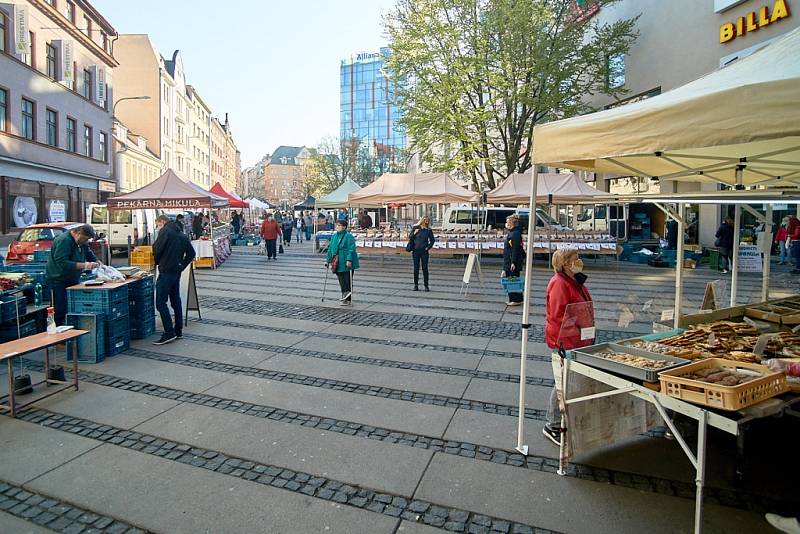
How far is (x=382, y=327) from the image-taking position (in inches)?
346

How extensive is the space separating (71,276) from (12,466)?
3.89 m

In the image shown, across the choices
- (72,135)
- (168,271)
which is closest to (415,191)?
(168,271)

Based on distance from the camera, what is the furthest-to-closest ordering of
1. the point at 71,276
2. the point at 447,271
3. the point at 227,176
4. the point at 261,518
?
the point at 227,176, the point at 447,271, the point at 71,276, the point at 261,518

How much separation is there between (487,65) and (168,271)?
62.8 ft

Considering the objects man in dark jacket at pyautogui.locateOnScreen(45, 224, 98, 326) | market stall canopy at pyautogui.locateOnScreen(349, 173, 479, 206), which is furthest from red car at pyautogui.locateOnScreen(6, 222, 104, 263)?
market stall canopy at pyautogui.locateOnScreen(349, 173, 479, 206)

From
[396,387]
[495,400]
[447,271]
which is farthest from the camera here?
[447,271]

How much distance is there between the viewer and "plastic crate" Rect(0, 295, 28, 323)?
7086 mm

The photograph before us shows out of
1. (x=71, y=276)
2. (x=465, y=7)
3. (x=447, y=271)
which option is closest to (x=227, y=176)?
(x=465, y=7)

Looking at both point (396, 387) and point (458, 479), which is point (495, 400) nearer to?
point (396, 387)

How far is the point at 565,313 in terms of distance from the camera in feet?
13.5

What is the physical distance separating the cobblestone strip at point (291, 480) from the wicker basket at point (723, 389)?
1172 mm

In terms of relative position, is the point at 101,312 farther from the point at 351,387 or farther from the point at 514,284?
the point at 514,284

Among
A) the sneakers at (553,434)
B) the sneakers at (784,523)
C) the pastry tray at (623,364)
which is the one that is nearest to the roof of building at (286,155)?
the sneakers at (553,434)

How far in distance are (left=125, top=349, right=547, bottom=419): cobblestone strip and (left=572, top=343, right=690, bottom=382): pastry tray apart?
1258mm
